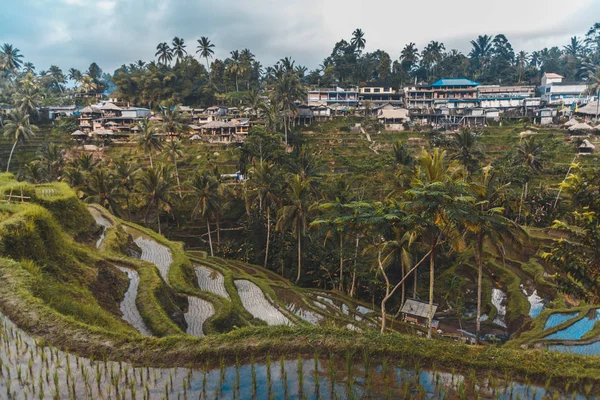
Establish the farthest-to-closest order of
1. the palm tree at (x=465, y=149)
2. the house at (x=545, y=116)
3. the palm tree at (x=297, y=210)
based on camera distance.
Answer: the house at (x=545, y=116)
the palm tree at (x=465, y=149)
the palm tree at (x=297, y=210)

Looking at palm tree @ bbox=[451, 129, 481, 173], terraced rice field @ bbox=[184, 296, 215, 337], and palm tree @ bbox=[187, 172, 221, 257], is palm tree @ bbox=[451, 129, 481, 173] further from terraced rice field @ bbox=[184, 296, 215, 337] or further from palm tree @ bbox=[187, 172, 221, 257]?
terraced rice field @ bbox=[184, 296, 215, 337]

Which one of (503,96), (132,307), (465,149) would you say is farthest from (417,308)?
(503,96)

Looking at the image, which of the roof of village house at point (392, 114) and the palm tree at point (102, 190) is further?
the roof of village house at point (392, 114)

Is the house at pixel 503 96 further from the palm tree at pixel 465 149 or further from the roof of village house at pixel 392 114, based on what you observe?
the palm tree at pixel 465 149

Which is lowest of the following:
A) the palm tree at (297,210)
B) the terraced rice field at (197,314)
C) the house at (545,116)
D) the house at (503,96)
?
the terraced rice field at (197,314)

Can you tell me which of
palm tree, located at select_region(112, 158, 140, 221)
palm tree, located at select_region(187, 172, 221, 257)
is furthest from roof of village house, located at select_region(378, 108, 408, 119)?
palm tree, located at select_region(112, 158, 140, 221)

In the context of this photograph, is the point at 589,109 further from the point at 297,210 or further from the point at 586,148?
the point at 297,210

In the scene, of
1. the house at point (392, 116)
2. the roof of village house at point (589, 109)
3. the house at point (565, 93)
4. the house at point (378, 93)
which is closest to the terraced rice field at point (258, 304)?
the house at point (392, 116)
